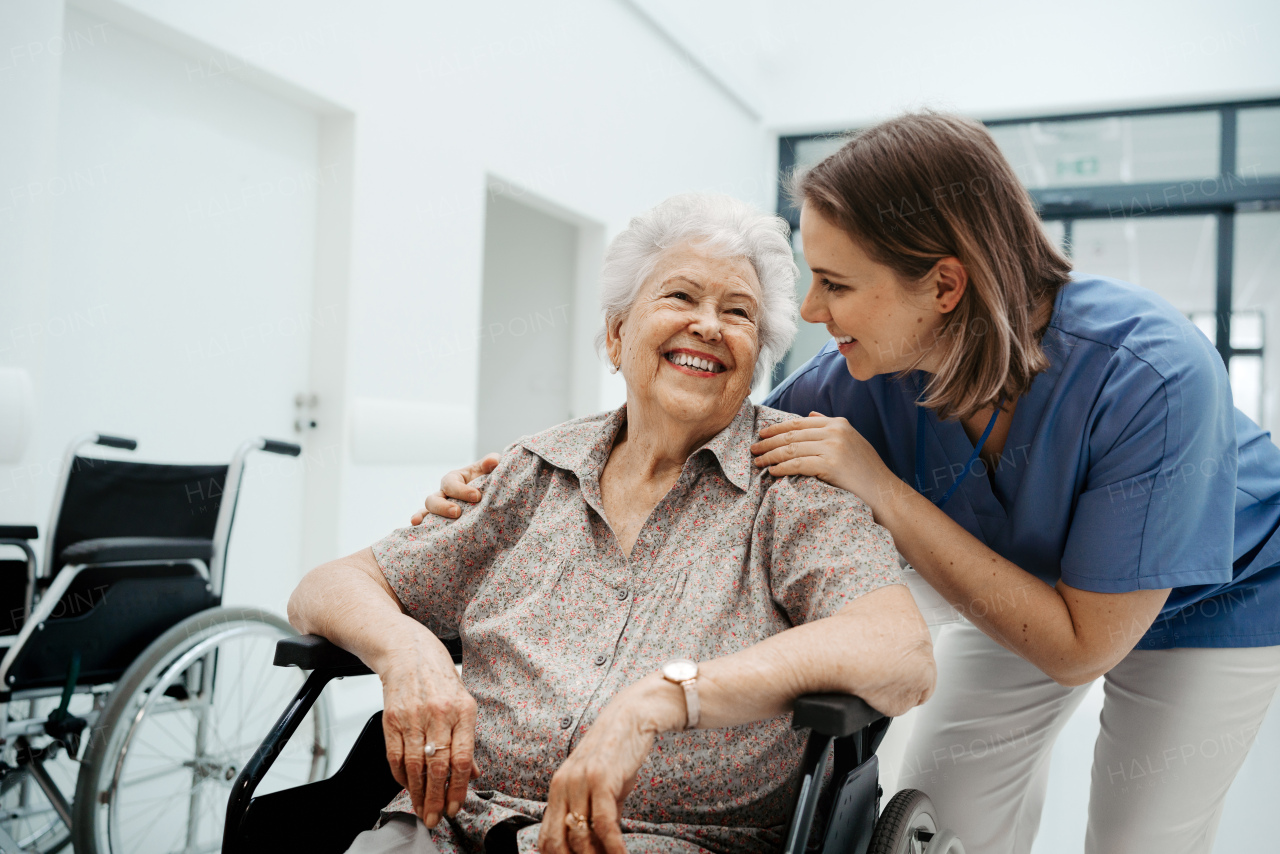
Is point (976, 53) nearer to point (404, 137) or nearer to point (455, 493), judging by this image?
point (404, 137)

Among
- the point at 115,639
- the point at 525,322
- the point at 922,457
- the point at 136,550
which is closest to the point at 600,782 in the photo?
the point at 922,457

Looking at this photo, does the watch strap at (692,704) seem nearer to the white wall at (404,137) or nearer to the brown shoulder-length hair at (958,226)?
the brown shoulder-length hair at (958,226)

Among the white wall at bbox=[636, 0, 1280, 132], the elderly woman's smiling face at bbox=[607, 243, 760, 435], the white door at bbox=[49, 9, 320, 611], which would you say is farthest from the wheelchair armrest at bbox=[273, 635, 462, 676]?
the white wall at bbox=[636, 0, 1280, 132]

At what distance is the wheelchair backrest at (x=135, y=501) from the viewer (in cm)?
192

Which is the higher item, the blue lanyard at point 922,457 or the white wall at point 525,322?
the white wall at point 525,322

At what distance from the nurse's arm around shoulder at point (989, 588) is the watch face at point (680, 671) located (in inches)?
12.7

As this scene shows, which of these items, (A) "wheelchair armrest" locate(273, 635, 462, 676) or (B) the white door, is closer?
(A) "wheelchair armrest" locate(273, 635, 462, 676)

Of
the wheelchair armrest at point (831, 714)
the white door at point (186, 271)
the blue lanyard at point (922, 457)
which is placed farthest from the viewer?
the white door at point (186, 271)

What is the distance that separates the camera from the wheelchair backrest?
6.29ft

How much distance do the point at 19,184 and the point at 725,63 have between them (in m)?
4.35

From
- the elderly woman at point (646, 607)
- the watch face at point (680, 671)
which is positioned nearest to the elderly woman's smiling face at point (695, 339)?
the elderly woman at point (646, 607)

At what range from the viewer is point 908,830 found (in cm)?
110

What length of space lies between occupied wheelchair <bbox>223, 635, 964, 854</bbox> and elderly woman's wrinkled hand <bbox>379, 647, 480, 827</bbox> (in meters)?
0.15

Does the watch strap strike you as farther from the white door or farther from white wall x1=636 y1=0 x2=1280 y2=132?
white wall x1=636 y1=0 x2=1280 y2=132
